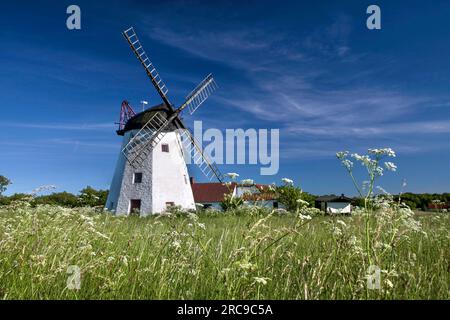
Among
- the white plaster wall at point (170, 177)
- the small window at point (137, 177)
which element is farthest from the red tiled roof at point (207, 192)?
the small window at point (137, 177)

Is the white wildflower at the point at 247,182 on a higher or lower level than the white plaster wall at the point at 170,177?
lower

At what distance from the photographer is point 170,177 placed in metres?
28.8

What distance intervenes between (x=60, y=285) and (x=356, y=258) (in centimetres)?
284

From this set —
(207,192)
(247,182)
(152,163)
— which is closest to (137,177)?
(152,163)

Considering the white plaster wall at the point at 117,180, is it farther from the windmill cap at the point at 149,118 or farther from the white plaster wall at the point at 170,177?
the white plaster wall at the point at 170,177

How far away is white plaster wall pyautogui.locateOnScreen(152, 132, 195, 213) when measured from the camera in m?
27.9

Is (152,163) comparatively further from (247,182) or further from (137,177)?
(247,182)

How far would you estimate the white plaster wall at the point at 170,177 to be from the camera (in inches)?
1099

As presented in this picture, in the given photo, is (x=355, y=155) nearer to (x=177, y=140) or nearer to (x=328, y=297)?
(x=328, y=297)

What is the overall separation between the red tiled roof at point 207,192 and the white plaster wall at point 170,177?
2211 cm

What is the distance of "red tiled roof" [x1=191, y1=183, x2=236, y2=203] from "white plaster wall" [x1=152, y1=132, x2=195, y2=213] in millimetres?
22114

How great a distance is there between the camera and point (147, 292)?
3361 mm

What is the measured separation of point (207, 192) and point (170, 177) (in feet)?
83.4
